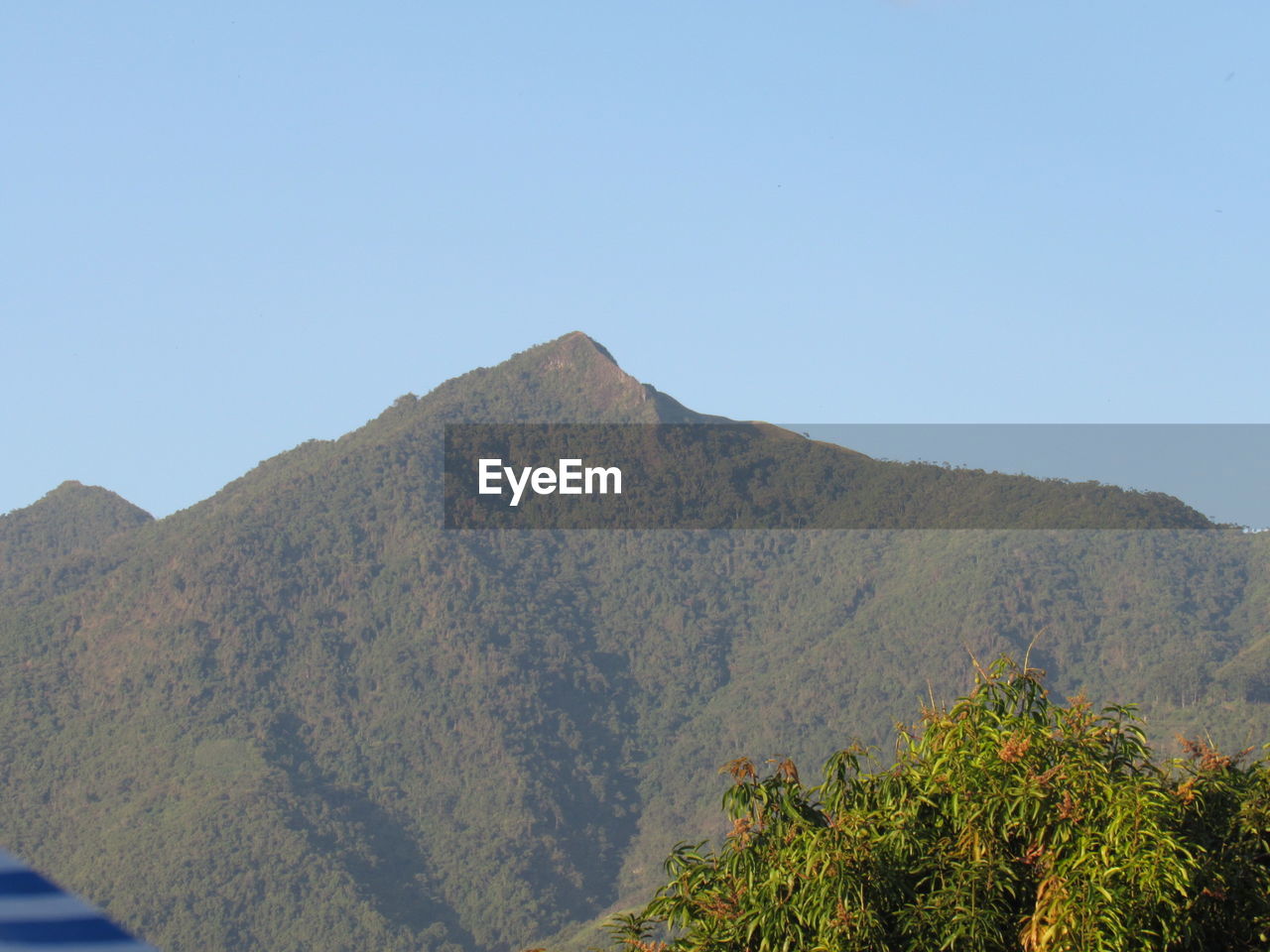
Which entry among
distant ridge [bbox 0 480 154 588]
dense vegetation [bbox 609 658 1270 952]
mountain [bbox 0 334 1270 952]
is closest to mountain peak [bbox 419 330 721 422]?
mountain [bbox 0 334 1270 952]

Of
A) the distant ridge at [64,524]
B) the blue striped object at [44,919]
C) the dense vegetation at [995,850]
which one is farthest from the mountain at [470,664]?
the blue striped object at [44,919]

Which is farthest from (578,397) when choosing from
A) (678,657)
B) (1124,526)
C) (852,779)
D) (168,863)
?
(852,779)

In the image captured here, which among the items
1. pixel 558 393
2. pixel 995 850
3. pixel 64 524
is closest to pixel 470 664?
pixel 558 393

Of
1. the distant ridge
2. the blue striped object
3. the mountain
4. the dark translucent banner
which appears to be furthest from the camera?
the distant ridge

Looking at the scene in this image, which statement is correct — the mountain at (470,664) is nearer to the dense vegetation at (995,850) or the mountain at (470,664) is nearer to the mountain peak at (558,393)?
the mountain peak at (558,393)

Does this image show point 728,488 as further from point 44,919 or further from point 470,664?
point 44,919

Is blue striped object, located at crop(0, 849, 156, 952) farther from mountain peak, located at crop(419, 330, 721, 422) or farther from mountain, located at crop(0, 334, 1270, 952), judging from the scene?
mountain peak, located at crop(419, 330, 721, 422)
